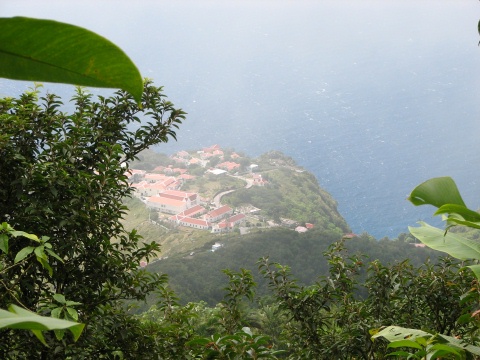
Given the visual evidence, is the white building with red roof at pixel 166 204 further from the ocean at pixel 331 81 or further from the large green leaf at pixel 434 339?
the large green leaf at pixel 434 339

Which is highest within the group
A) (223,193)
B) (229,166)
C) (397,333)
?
(397,333)

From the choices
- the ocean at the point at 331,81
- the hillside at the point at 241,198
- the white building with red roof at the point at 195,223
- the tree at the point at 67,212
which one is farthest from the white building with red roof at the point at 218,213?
the tree at the point at 67,212

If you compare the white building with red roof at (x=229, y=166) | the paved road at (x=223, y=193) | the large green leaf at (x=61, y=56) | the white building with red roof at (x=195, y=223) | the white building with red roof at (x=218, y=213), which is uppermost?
the large green leaf at (x=61, y=56)

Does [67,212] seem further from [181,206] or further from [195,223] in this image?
[181,206]

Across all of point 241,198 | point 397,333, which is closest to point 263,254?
point 241,198

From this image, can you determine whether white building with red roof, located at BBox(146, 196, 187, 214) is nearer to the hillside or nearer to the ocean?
the hillside

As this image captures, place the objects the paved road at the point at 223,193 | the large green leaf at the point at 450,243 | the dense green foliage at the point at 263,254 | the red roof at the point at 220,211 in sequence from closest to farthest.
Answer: the large green leaf at the point at 450,243 → the dense green foliage at the point at 263,254 → the red roof at the point at 220,211 → the paved road at the point at 223,193
